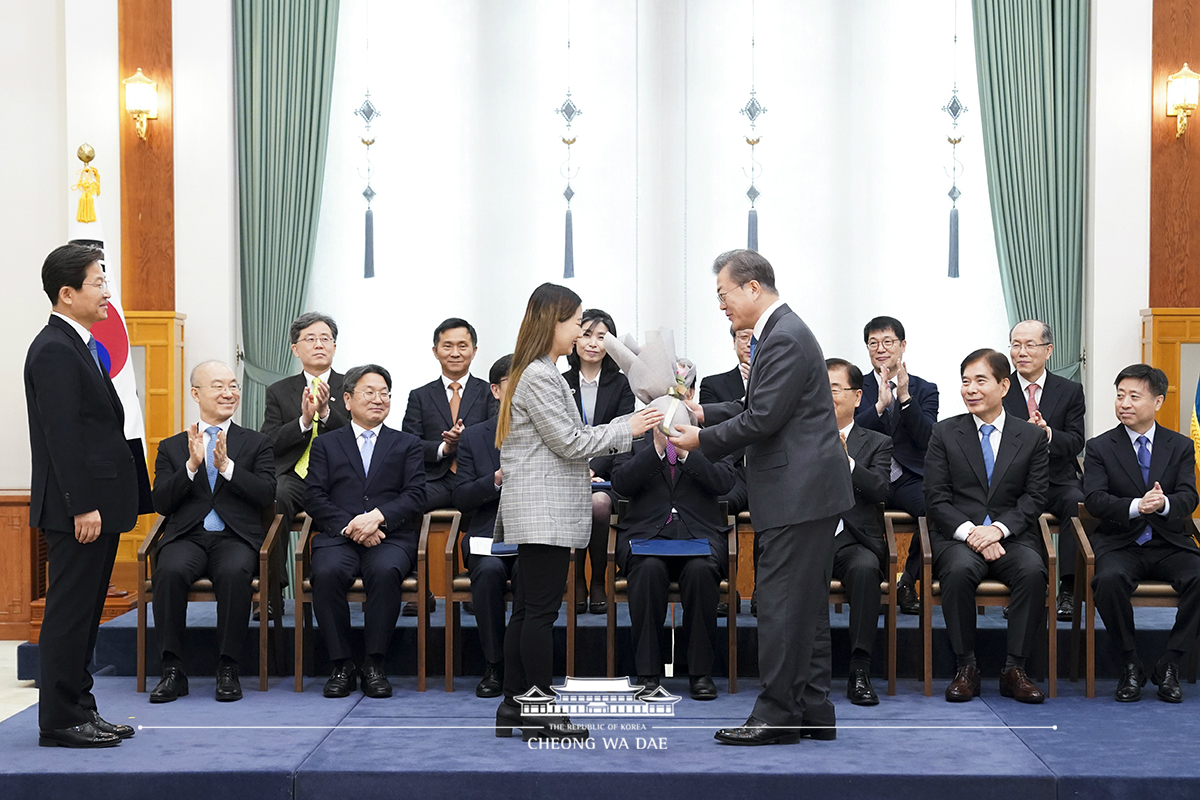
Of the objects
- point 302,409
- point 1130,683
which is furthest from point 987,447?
point 302,409

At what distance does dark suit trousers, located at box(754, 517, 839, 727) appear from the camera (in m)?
3.50

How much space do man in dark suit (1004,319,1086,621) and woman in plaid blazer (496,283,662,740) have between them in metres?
2.23

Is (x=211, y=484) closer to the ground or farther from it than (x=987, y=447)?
closer to the ground

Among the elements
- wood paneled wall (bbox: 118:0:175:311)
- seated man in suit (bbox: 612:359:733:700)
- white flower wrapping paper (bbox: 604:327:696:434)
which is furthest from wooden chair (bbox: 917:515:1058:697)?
wood paneled wall (bbox: 118:0:175:311)

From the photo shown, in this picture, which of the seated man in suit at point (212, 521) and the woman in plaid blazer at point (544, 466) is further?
the seated man in suit at point (212, 521)

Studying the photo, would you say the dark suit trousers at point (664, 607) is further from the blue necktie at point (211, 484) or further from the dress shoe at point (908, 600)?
the blue necktie at point (211, 484)

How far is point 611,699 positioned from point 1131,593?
204cm

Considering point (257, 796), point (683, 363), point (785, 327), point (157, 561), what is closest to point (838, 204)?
point (683, 363)

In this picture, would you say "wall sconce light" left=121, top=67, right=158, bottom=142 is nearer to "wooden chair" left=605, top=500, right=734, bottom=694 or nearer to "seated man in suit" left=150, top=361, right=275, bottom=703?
"seated man in suit" left=150, top=361, right=275, bottom=703

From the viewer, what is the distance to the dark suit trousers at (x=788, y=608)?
3.50 m

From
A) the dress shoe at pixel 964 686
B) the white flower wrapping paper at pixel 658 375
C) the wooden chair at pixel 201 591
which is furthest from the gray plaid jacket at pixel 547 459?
the dress shoe at pixel 964 686

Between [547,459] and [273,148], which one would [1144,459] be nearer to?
[547,459]

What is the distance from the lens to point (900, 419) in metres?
5.04

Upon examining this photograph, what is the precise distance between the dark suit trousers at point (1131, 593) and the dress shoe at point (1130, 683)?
72 mm
